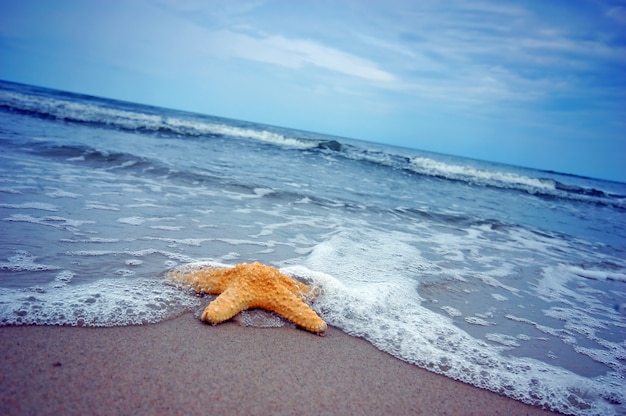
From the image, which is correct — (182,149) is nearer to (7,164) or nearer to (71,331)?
(7,164)

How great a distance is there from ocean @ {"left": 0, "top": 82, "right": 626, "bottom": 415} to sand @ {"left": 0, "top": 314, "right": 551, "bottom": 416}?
0.67 ft

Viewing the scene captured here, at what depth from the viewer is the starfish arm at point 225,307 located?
2.76m

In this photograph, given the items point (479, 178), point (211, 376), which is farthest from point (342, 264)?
point (479, 178)

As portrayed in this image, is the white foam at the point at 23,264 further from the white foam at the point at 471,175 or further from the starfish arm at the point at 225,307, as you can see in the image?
the white foam at the point at 471,175

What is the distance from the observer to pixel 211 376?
7.36ft

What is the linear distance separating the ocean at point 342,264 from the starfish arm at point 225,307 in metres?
0.33

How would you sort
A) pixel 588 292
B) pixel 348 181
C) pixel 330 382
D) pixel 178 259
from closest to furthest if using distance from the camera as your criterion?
pixel 330 382 → pixel 178 259 → pixel 588 292 → pixel 348 181

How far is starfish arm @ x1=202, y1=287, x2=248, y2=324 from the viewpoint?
276 centimetres

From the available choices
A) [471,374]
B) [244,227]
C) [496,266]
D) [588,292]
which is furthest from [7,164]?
[588,292]

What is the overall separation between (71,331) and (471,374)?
2.92 m

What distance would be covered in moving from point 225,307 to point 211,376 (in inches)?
24.9

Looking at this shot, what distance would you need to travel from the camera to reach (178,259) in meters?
4.02

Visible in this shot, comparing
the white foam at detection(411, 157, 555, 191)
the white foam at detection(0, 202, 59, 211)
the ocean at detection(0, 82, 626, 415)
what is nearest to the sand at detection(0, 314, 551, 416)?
the ocean at detection(0, 82, 626, 415)

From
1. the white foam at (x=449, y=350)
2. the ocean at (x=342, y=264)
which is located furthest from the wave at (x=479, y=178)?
the white foam at (x=449, y=350)
